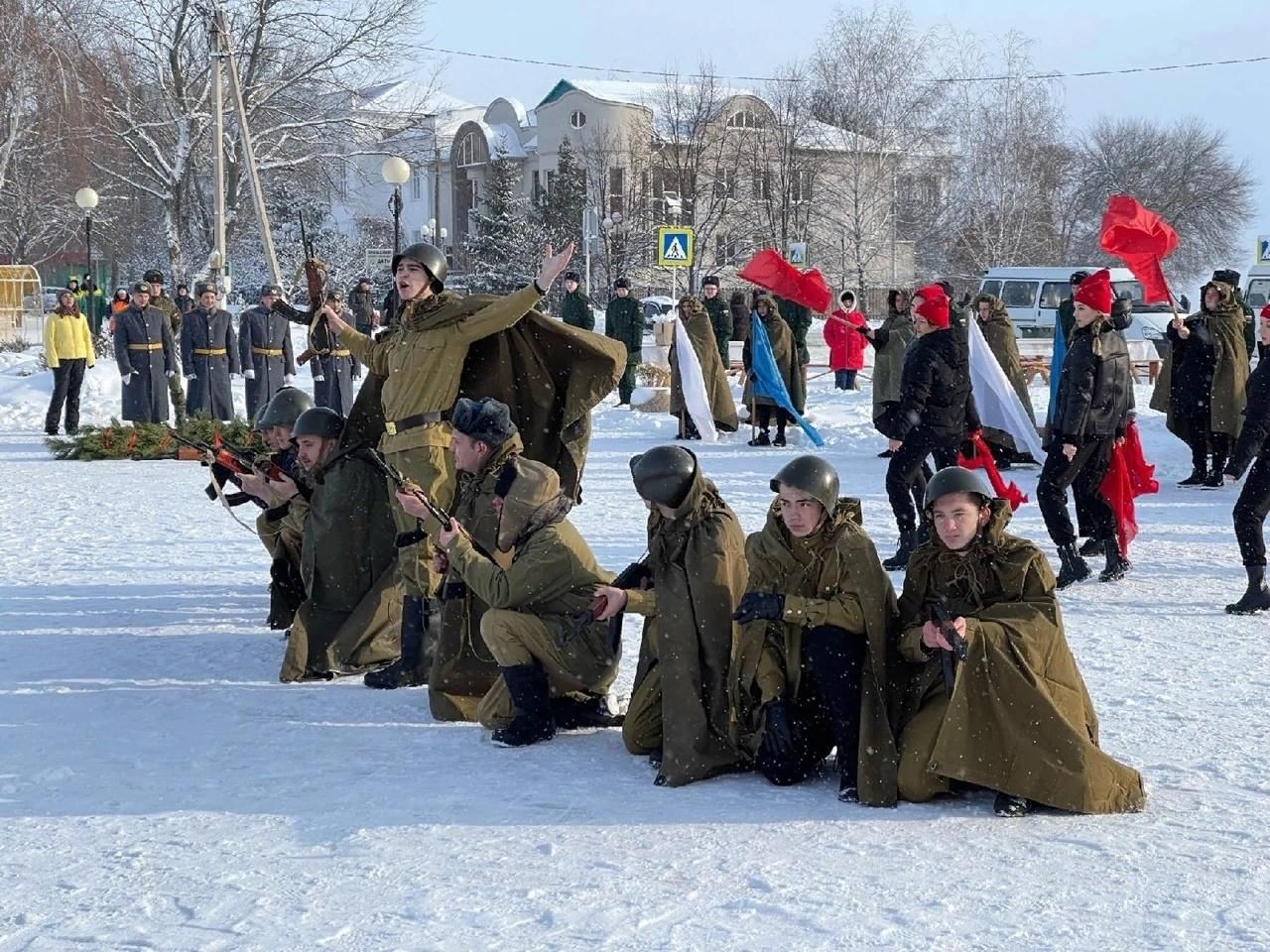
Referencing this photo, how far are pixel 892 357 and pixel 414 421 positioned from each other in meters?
9.63

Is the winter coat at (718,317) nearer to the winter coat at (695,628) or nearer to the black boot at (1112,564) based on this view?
the black boot at (1112,564)

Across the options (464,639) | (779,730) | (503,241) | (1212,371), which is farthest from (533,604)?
(503,241)

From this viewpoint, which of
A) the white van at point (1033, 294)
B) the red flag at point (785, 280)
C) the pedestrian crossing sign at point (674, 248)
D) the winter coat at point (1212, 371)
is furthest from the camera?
the white van at point (1033, 294)

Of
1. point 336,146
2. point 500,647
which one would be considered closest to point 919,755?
point 500,647

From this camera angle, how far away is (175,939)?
12.9ft

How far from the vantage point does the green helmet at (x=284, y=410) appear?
747cm

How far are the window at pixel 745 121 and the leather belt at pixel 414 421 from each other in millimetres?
44944

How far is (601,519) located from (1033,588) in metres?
6.82

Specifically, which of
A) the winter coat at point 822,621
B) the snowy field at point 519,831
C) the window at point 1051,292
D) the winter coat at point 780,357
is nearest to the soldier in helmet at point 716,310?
the winter coat at point 780,357

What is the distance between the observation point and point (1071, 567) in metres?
8.89

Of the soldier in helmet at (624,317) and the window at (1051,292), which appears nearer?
the soldier in helmet at (624,317)

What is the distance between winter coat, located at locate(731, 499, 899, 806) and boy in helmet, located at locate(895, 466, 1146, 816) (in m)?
0.10

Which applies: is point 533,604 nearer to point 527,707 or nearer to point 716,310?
point 527,707

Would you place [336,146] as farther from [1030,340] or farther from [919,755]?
[919,755]
